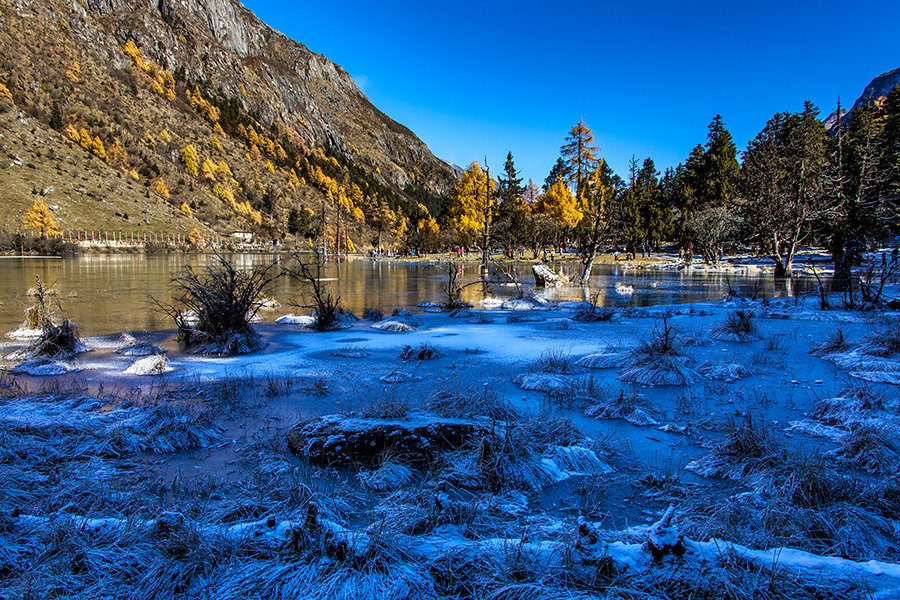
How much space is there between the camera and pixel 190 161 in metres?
84.5

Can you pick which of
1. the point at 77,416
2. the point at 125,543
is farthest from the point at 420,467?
A: the point at 77,416

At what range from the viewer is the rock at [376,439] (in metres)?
3.93

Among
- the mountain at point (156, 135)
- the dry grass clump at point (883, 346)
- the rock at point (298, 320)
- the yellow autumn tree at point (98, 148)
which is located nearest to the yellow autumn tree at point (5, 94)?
the mountain at point (156, 135)

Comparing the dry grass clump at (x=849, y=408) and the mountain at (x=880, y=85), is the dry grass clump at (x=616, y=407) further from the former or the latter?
the mountain at (x=880, y=85)

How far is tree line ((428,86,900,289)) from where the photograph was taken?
2661 cm

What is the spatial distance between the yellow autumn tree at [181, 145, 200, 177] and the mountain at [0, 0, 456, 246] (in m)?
0.26

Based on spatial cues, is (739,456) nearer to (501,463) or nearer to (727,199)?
(501,463)

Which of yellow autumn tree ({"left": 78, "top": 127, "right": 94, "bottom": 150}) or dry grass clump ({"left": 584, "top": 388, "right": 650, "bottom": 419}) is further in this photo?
yellow autumn tree ({"left": 78, "top": 127, "right": 94, "bottom": 150})

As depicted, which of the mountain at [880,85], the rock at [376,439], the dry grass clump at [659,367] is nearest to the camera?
the rock at [376,439]

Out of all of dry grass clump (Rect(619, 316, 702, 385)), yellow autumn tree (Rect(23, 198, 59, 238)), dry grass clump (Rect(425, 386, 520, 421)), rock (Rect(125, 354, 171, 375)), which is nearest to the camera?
dry grass clump (Rect(425, 386, 520, 421))

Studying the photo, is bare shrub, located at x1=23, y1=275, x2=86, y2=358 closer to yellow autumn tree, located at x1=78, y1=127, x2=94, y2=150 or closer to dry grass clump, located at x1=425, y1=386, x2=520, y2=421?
dry grass clump, located at x1=425, y1=386, x2=520, y2=421

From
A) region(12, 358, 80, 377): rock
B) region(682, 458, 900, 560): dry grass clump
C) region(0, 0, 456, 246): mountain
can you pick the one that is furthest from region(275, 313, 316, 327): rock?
region(0, 0, 456, 246): mountain

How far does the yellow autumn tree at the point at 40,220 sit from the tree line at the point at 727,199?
44.9 meters

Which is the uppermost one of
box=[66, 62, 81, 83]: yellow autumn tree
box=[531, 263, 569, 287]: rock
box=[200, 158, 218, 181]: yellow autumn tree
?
box=[66, 62, 81, 83]: yellow autumn tree
